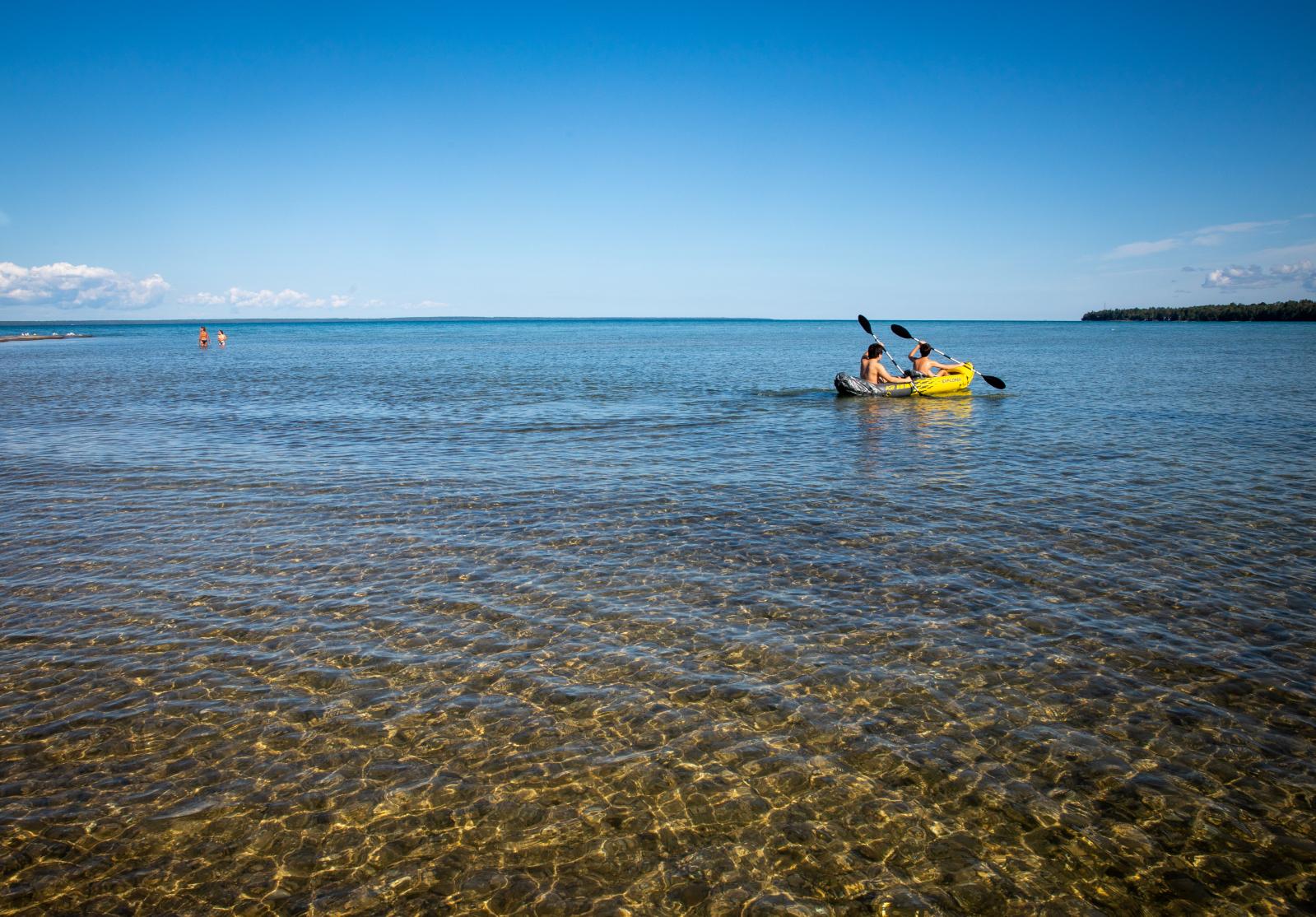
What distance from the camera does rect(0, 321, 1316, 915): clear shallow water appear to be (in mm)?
5145

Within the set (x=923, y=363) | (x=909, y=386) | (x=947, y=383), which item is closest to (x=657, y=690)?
(x=909, y=386)

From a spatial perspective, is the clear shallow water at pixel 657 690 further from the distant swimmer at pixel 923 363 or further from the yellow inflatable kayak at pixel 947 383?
the distant swimmer at pixel 923 363

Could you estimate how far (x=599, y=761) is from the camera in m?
6.31

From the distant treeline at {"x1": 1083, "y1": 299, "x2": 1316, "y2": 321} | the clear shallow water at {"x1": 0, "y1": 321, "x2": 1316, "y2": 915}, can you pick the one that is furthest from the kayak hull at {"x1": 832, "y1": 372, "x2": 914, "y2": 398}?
the distant treeline at {"x1": 1083, "y1": 299, "x2": 1316, "y2": 321}

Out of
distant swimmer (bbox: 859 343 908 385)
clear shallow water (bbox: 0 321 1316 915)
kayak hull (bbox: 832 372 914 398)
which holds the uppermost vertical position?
distant swimmer (bbox: 859 343 908 385)

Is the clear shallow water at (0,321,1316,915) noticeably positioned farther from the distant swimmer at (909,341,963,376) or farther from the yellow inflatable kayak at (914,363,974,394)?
the distant swimmer at (909,341,963,376)

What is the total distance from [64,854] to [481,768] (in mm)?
2813

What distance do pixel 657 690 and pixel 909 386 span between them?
26.6 m

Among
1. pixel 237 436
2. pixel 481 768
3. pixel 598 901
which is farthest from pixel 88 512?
pixel 598 901

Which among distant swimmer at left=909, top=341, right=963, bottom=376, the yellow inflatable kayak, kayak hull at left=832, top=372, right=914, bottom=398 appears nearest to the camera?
kayak hull at left=832, top=372, right=914, bottom=398

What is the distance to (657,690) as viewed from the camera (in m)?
7.40

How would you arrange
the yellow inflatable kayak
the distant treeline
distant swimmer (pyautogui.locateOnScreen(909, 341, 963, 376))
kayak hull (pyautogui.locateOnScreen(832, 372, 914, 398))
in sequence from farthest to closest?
the distant treeline → distant swimmer (pyautogui.locateOnScreen(909, 341, 963, 376)) → the yellow inflatable kayak → kayak hull (pyautogui.locateOnScreen(832, 372, 914, 398))

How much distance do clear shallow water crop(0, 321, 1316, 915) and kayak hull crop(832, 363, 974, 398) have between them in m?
13.7

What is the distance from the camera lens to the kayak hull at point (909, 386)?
3077cm
